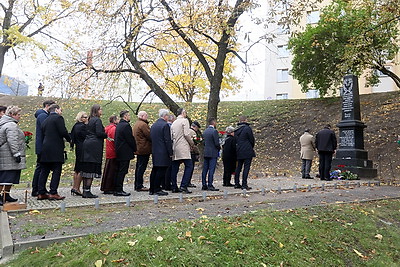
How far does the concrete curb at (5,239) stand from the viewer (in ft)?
14.2

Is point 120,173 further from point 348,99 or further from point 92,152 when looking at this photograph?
point 348,99

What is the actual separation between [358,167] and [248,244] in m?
10.6

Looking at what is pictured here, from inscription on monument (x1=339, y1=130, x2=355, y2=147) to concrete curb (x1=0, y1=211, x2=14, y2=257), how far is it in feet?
41.7

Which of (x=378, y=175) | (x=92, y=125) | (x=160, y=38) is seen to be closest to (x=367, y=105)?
(x=378, y=175)

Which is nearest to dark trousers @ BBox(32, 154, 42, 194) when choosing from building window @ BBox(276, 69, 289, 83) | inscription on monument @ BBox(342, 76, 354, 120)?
inscription on monument @ BBox(342, 76, 354, 120)

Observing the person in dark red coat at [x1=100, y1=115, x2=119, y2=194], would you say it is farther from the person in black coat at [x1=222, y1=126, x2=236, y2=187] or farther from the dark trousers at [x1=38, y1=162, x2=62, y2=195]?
the person in black coat at [x1=222, y1=126, x2=236, y2=187]

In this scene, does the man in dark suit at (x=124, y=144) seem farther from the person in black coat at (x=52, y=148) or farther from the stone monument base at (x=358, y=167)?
the stone monument base at (x=358, y=167)

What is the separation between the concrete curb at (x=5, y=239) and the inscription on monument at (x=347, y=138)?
12.7m

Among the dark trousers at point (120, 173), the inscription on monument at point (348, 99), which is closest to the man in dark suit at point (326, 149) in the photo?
the inscription on monument at point (348, 99)

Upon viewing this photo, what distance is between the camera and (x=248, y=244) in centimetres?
484

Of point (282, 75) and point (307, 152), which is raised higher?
point (282, 75)

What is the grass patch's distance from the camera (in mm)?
4172

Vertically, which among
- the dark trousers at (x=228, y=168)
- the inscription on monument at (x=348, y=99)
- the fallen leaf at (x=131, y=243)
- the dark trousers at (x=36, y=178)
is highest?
the inscription on monument at (x=348, y=99)

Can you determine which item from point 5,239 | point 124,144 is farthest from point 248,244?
point 124,144
